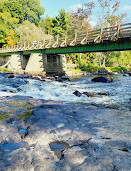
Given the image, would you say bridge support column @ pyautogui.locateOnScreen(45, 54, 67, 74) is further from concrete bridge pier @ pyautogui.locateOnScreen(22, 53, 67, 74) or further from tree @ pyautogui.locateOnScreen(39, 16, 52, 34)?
tree @ pyautogui.locateOnScreen(39, 16, 52, 34)

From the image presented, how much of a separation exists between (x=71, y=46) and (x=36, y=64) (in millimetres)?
9076

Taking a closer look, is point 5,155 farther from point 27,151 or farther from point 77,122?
point 77,122

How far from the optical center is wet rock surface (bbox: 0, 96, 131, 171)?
2367 mm

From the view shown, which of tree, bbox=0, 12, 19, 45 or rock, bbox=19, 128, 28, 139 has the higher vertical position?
tree, bbox=0, 12, 19, 45

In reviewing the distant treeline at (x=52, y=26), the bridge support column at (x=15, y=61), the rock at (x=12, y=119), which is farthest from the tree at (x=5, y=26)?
the rock at (x=12, y=119)

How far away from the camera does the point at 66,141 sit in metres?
3.23

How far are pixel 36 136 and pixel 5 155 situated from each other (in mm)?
923

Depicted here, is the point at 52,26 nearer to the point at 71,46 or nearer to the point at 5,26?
the point at 5,26

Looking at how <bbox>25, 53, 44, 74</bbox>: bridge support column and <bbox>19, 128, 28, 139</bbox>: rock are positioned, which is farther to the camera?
<bbox>25, 53, 44, 74</bbox>: bridge support column

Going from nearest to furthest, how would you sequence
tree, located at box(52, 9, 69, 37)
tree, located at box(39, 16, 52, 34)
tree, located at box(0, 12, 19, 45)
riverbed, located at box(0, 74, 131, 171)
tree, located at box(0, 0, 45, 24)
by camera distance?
riverbed, located at box(0, 74, 131, 171) < tree, located at box(52, 9, 69, 37) < tree, located at box(0, 12, 19, 45) < tree, located at box(39, 16, 52, 34) < tree, located at box(0, 0, 45, 24)

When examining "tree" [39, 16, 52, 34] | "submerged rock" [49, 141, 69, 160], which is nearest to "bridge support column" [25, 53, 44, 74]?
"submerged rock" [49, 141, 69, 160]

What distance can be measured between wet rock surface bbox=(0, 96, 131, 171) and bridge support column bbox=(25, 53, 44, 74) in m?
19.8

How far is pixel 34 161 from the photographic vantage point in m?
2.47

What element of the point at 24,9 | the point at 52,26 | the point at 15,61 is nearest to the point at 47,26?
the point at 52,26
